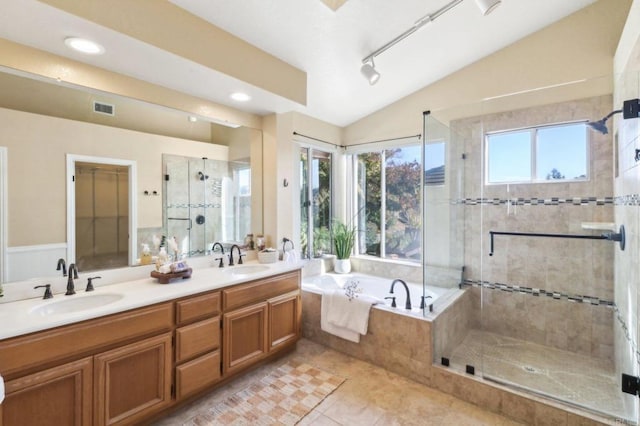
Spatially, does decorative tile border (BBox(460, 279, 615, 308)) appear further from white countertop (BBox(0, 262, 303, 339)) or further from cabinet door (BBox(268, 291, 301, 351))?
white countertop (BBox(0, 262, 303, 339))

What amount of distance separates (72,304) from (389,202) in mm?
3296

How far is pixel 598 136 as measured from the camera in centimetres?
254

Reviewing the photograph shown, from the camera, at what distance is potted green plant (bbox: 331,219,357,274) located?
3951 millimetres

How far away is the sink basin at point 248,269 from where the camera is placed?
274 centimetres

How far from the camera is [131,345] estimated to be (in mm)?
1730

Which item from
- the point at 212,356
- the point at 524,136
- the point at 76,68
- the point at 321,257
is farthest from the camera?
the point at 321,257

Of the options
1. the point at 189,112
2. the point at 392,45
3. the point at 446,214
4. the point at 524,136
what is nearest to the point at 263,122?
the point at 189,112

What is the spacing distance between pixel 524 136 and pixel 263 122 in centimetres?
→ 269

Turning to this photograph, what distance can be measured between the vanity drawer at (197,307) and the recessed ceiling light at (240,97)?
66.8 inches

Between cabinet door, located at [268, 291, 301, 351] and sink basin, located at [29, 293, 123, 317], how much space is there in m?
1.17

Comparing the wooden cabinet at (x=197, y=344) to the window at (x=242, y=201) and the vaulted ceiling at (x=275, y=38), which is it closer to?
the window at (x=242, y=201)

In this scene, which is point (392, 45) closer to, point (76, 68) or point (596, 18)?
point (596, 18)

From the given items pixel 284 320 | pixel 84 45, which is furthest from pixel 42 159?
pixel 284 320

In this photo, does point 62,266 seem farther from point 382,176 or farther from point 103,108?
point 382,176
